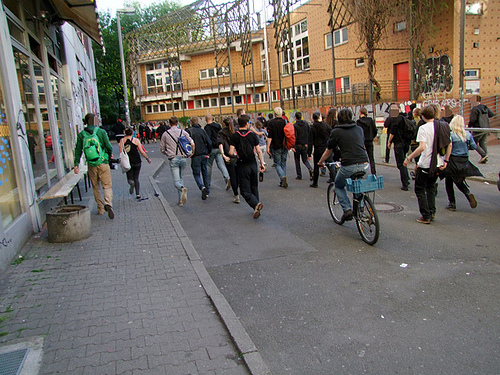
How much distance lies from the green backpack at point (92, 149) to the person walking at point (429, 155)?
550 cm

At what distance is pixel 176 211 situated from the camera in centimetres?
881

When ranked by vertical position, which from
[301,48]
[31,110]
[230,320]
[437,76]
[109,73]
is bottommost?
[230,320]

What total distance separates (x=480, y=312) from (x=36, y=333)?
3979 millimetres

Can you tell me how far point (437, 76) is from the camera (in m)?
21.8

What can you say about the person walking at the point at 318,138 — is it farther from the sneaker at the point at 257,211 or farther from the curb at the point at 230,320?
the curb at the point at 230,320

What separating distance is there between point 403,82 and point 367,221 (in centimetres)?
2119

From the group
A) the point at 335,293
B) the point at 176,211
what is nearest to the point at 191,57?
the point at 176,211

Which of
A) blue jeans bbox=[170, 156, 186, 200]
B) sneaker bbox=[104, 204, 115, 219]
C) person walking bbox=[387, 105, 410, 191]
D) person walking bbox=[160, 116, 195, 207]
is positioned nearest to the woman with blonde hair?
person walking bbox=[387, 105, 410, 191]

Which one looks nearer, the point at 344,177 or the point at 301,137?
the point at 344,177

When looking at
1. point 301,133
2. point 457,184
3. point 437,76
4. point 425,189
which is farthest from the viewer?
point 437,76

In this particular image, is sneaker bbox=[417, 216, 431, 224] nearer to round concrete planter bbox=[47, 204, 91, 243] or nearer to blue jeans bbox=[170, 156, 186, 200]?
blue jeans bbox=[170, 156, 186, 200]

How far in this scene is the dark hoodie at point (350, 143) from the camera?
6180mm

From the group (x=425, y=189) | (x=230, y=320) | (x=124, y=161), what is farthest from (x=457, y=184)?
(x=124, y=161)

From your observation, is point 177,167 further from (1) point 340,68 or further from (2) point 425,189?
(1) point 340,68
